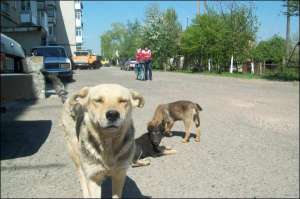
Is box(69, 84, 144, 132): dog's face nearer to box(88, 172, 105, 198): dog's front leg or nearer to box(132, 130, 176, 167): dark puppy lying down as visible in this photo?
box(88, 172, 105, 198): dog's front leg

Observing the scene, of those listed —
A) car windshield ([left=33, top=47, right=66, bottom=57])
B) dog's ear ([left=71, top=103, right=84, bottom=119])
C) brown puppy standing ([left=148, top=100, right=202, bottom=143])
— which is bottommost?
brown puppy standing ([left=148, top=100, right=202, bottom=143])

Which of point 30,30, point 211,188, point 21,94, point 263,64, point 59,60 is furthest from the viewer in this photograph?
point 263,64

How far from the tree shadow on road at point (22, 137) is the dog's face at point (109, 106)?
329cm

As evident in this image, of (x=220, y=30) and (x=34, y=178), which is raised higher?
(x=220, y=30)

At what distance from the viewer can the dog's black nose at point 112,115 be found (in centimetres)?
355

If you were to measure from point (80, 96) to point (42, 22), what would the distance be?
2168 inches

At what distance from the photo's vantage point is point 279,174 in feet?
19.0

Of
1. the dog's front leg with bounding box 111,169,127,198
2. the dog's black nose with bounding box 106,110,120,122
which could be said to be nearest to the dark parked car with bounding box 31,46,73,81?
the dog's front leg with bounding box 111,169,127,198

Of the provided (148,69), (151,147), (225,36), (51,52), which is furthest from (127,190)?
(225,36)

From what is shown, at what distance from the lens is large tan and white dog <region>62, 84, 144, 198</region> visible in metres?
3.65

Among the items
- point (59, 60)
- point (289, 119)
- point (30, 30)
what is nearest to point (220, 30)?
point (30, 30)

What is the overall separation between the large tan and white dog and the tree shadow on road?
2947 millimetres

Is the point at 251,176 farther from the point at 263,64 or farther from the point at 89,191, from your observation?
the point at 263,64

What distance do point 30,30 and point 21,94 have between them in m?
26.5
